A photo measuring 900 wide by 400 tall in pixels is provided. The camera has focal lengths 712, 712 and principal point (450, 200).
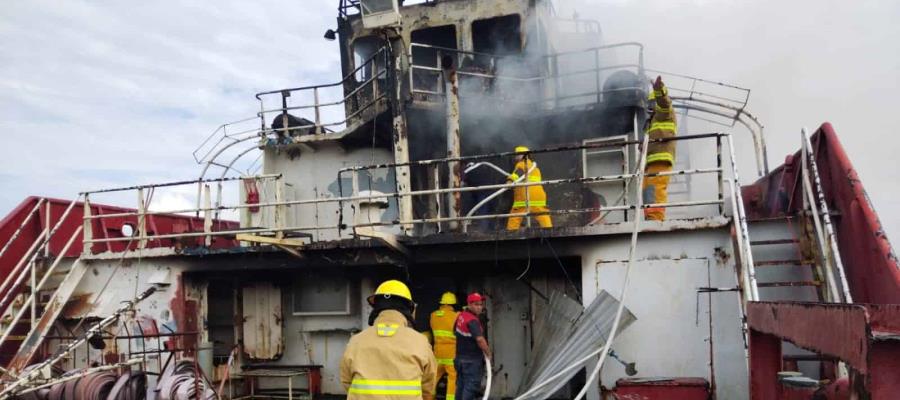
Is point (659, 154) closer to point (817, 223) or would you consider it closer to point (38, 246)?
point (817, 223)

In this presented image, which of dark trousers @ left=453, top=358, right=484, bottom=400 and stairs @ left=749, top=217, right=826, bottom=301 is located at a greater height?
stairs @ left=749, top=217, right=826, bottom=301

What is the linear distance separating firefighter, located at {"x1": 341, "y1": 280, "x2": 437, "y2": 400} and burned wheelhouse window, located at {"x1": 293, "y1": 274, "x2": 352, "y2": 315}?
5.92m

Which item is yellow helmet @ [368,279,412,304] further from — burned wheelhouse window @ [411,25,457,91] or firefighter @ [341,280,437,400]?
burned wheelhouse window @ [411,25,457,91]

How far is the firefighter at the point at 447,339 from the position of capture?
888 centimetres

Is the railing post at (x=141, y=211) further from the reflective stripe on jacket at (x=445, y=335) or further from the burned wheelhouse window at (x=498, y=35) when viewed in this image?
the burned wheelhouse window at (x=498, y=35)

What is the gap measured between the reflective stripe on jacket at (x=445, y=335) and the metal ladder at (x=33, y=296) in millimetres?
5482

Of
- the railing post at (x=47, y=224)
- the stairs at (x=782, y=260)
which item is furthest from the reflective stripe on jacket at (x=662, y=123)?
the railing post at (x=47, y=224)

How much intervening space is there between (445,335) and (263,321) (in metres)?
3.31

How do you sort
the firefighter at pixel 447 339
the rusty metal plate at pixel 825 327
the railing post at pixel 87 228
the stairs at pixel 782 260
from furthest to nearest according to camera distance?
the railing post at pixel 87 228, the firefighter at pixel 447 339, the stairs at pixel 782 260, the rusty metal plate at pixel 825 327

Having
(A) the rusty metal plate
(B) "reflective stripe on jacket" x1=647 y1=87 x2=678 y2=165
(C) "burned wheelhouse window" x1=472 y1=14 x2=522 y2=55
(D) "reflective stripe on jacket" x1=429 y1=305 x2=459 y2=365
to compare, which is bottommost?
(D) "reflective stripe on jacket" x1=429 y1=305 x2=459 y2=365

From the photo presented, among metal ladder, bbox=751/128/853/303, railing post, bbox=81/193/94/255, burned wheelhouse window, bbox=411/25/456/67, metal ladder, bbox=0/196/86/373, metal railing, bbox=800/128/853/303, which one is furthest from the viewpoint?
burned wheelhouse window, bbox=411/25/456/67

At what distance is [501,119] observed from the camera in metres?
11.5

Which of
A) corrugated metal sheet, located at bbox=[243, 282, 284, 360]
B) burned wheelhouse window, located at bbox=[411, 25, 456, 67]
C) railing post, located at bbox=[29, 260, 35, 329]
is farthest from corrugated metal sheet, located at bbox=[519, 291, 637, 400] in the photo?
railing post, located at bbox=[29, 260, 35, 329]

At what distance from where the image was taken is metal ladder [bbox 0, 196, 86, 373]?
9.88 metres
